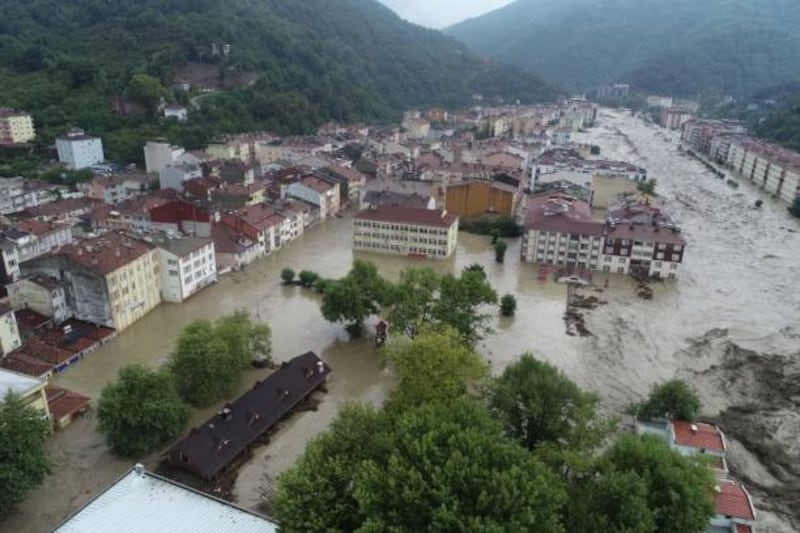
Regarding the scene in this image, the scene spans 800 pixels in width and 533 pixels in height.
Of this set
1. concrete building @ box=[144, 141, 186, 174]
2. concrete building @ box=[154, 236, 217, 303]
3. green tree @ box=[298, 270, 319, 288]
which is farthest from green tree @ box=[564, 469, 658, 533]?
concrete building @ box=[144, 141, 186, 174]

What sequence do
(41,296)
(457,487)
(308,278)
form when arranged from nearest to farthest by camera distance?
(457,487) → (41,296) → (308,278)

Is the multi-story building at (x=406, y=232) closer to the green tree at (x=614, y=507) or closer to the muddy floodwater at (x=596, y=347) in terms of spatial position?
the muddy floodwater at (x=596, y=347)

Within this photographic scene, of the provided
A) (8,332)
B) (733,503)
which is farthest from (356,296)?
(733,503)

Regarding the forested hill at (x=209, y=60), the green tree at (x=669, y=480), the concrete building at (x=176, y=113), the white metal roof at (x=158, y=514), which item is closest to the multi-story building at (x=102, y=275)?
the white metal roof at (x=158, y=514)

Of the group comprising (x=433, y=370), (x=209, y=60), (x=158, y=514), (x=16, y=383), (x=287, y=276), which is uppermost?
(x=209, y=60)

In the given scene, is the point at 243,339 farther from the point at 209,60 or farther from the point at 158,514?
the point at 209,60

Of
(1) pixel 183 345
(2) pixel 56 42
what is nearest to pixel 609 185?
(1) pixel 183 345

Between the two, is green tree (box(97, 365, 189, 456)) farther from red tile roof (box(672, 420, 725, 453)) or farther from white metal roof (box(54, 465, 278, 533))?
red tile roof (box(672, 420, 725, 453))
